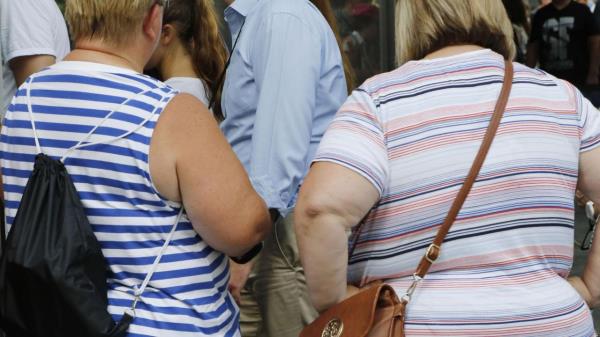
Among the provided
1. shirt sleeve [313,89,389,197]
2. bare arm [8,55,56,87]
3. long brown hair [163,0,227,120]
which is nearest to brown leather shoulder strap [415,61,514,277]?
shirt sleeve [313,89,389,197]

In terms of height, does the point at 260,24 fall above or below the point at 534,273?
above

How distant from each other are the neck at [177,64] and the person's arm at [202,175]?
1025 mm

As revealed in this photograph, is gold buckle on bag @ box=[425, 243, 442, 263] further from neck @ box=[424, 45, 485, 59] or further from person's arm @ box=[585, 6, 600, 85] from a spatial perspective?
person's arm @ box=[585, 6, 600, 85]

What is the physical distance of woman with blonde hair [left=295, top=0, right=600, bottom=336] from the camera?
223 centimetres

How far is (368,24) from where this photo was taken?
7.06 metres

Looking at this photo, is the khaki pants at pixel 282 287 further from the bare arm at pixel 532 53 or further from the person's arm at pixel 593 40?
the bare arm at pixel 532 53

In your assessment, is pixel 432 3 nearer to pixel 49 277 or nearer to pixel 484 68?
pixel 484 68

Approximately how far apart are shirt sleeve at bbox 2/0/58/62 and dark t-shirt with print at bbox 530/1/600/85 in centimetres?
525

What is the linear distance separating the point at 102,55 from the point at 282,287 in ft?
3.78

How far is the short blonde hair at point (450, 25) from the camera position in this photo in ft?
7.82

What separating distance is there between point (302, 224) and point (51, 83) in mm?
731

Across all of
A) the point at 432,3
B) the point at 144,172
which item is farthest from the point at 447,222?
the point at 144,172

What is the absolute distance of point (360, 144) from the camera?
221cm

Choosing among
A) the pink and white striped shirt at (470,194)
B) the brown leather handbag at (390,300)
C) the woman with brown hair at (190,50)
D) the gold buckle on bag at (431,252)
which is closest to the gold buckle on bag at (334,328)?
the brown leather handbag at (390,300)
